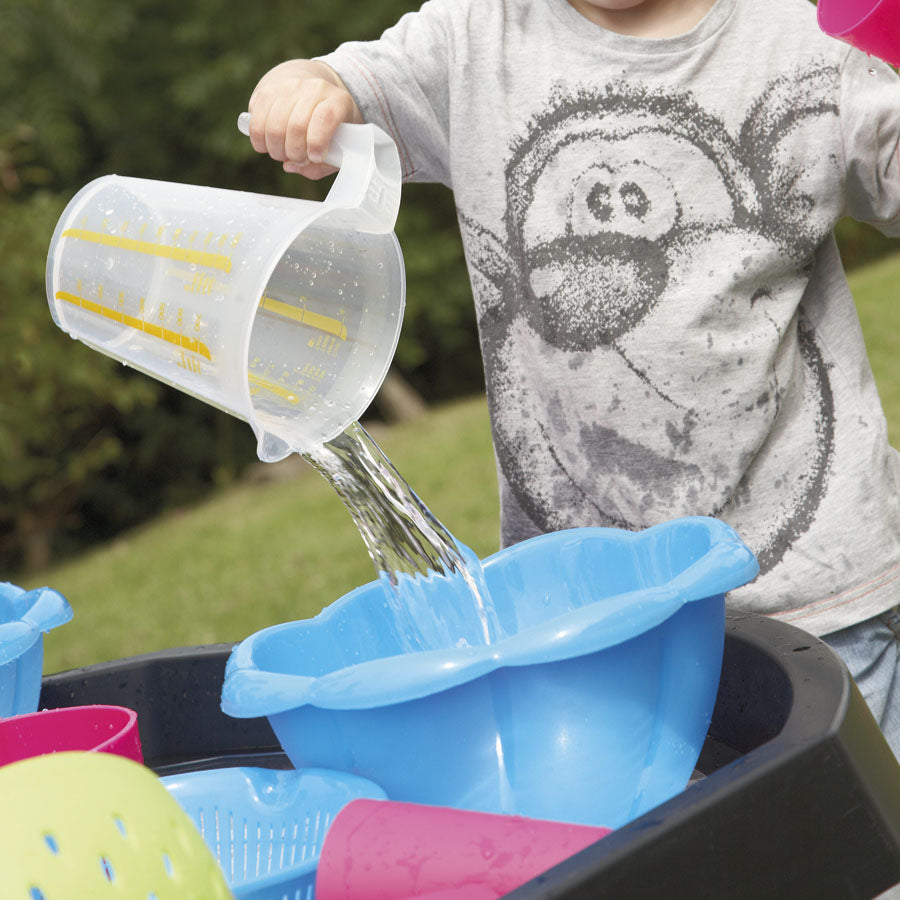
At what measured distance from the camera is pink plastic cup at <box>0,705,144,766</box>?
2.51 feet

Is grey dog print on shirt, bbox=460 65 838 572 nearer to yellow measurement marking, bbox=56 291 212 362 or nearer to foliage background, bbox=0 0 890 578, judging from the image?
yellow measurement marking, bbox=56 291 212 362

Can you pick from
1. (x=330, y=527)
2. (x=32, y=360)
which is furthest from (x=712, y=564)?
(x=32, y=360)

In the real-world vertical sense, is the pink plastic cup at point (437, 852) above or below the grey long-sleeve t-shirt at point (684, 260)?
below

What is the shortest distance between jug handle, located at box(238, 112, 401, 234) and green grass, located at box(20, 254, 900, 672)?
7.13 feet

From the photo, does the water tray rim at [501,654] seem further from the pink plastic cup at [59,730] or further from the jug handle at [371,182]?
the jug handle at [371,182]

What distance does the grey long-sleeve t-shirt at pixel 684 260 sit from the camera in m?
1.08

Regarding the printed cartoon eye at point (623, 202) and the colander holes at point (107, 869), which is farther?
the printed cartoon eye at point (623, 202)

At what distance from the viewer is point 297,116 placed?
913 mm

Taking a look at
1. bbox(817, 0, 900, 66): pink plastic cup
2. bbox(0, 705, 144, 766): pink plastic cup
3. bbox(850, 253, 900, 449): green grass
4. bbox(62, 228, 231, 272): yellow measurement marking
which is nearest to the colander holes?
bbox(0, 705, 144, 766): pink plastic cup

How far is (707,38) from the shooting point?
112 cm

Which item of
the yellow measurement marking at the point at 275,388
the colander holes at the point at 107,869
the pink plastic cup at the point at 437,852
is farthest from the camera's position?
the yellow measurement marking at the point at 275,388

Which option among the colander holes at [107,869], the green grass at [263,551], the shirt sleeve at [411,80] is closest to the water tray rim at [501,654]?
the colander holes at [107,869]

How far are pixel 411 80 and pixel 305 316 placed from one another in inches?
14.6

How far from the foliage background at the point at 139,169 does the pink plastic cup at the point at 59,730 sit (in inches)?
158
